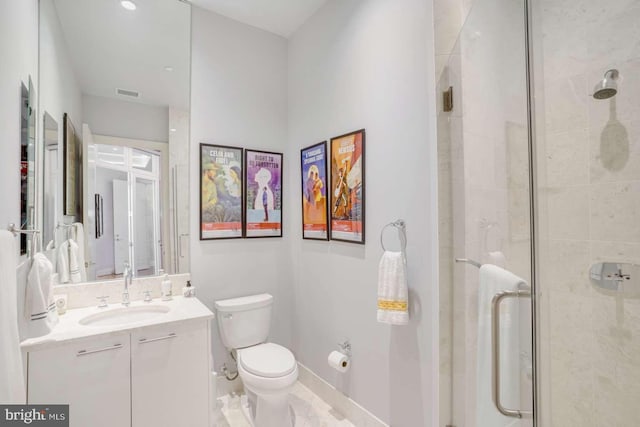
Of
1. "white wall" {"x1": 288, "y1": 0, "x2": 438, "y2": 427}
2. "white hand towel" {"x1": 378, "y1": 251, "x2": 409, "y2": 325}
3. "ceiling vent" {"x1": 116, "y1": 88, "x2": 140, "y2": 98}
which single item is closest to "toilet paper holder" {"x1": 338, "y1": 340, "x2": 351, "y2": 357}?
"white wall" {"x1": 288, "y1": 0, "x2": 438, "y2": 427}

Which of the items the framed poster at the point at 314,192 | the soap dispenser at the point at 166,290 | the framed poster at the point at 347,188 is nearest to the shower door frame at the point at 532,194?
the framed poster at the point at 347,188

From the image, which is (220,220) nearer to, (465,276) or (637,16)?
(465,276)

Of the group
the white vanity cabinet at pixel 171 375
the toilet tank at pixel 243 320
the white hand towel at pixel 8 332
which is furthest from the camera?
the toilet tank at pixel 243 320

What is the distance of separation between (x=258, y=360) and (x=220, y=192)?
123 centimetres

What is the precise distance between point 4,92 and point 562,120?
2201 mm

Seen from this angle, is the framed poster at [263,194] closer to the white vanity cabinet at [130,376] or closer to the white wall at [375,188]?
the white wall at [375,188]

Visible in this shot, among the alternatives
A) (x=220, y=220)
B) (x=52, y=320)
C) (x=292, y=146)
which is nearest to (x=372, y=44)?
(x=292, y=146)

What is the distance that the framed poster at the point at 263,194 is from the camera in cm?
256

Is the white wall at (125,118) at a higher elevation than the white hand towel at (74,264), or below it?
higher

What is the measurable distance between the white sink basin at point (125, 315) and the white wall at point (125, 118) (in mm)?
1125

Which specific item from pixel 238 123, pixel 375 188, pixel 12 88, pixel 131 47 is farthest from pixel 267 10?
pixel 12 88

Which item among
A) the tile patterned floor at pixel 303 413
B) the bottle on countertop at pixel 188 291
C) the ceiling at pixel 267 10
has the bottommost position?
the tile patterned floor at pixel 303 413

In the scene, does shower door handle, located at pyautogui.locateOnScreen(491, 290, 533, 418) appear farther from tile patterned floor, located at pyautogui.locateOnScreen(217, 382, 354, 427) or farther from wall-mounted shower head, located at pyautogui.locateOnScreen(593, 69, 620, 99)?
tile patterned floor, located at pyautogui.locateOnScreen(217, 382, 354, 427)

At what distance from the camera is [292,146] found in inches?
108
